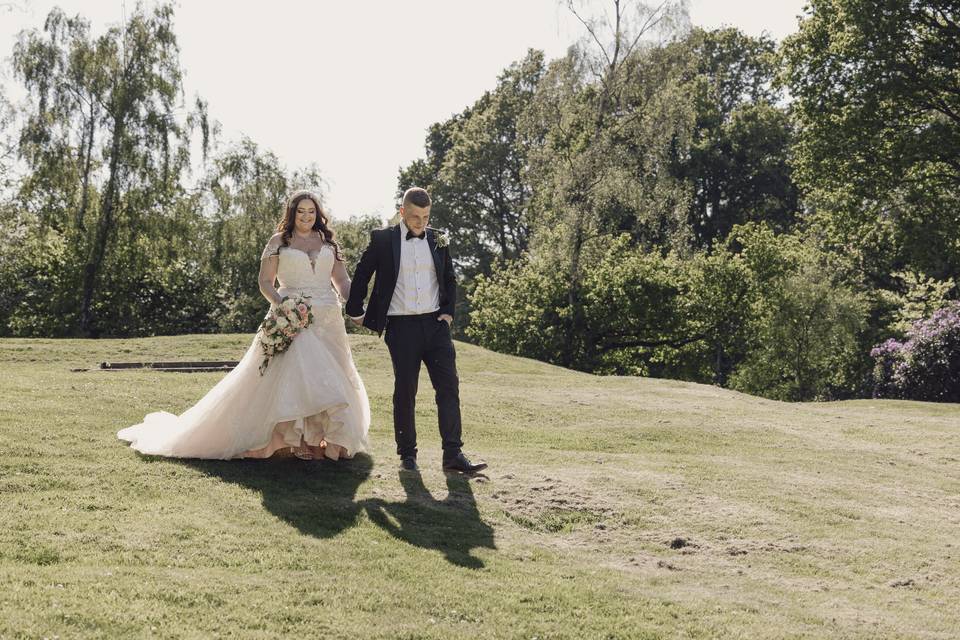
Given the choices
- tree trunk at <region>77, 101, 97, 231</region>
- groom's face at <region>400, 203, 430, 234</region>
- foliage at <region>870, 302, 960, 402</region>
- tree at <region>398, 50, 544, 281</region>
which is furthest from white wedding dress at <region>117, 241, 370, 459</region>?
tree at <region>398, 50, 544, 281</region>

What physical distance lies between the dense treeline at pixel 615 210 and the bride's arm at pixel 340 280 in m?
22.0

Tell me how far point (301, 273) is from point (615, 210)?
1047 inches

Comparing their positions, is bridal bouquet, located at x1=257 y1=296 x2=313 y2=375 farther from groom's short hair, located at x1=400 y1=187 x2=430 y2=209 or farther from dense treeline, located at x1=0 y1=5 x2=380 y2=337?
dense treeline, located at x1=0 y1=5 x2=380 y2=337

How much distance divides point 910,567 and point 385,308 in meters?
5.46

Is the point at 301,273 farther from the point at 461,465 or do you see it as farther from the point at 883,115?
the point at 883,115

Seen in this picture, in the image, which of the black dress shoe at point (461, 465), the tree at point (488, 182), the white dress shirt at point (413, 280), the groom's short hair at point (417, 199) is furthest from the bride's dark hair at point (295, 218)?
the tree at point (488, 182)

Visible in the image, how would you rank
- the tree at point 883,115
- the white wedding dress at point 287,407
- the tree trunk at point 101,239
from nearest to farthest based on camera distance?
the white wedding dress at point 287,407
the tree at point 883,115
the tree trunk at point 101,239

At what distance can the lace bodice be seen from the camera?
10156mm

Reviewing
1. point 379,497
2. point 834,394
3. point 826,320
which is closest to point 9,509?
point 379,497

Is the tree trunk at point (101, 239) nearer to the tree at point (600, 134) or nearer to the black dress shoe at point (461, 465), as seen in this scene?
the tree at point (600, 134)

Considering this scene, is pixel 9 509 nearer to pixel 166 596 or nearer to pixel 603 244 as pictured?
pixel 166 596

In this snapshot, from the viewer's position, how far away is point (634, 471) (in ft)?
35.4

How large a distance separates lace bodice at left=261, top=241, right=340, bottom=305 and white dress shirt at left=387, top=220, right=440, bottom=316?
0.95 m

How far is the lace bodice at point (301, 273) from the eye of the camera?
33.3ft
